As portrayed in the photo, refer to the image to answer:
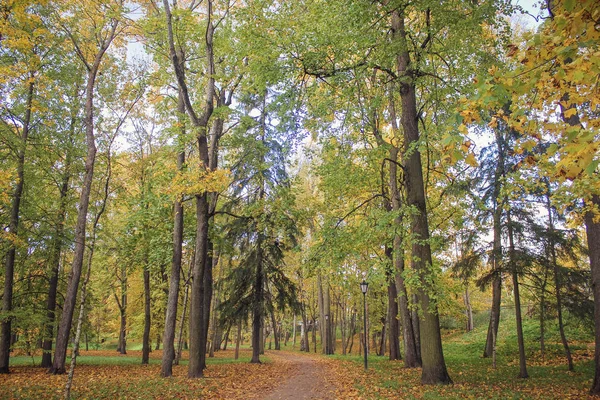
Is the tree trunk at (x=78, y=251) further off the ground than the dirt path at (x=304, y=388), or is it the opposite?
the tree trunk at (x=78, y=251)

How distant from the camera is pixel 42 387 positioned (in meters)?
8.13

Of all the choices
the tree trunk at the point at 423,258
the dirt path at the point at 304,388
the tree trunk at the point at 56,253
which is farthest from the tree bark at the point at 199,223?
the tree trunk at the point at 56,253

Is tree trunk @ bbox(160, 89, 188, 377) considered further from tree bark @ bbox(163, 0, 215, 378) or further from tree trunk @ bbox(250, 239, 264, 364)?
tree trunk @ bbox(250, 239, 264, 364)

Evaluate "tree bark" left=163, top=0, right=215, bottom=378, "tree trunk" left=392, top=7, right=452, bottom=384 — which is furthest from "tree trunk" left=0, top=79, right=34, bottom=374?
"tree trunk" left=392, top=7, right=452, bottom=384

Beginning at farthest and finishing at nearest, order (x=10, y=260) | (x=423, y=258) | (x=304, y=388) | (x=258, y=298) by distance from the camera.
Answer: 1. (x=258, y=298)
2. (x=10, y=260)
3. (x=304, y=388)
4. (x=423, y=258)

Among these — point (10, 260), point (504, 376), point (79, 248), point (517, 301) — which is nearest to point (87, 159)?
point (79, 248)

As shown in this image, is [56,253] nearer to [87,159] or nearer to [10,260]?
[10,260]

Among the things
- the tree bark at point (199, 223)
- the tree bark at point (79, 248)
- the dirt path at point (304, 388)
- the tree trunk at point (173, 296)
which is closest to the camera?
the dirt path at point (304, 388)

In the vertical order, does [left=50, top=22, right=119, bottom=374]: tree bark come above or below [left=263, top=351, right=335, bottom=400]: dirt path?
above

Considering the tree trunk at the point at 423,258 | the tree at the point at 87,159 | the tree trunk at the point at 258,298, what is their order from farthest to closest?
the tree trunk at the point at 258,298
the tree at the point at 87,159
the tree trunk at the point at 423,258

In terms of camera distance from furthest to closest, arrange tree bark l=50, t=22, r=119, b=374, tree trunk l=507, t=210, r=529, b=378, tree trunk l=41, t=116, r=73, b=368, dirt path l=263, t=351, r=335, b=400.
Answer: tree trunk l=41, t=116, r=73, b=368
tree bark l=50, t=22, r=119, b=374
tree trunk l=507, t=210, r=529, b=378
dirt path l=263, t=351, r=335, b=400

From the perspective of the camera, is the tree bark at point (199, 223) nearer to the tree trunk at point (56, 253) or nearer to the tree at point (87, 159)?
the tree at point (87, 159)

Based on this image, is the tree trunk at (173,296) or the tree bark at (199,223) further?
the tree trunk at (173,296)

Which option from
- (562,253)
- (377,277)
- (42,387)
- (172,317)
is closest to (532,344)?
(562,253)
